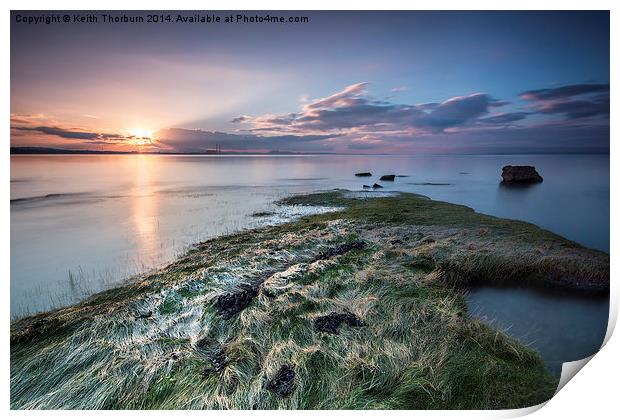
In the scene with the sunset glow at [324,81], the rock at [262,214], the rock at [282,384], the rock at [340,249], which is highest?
the sunset glow at [324,81]

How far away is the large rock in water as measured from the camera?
5.88 meters

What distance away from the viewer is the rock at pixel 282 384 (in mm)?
3184

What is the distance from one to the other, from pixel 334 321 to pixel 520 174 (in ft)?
16.0

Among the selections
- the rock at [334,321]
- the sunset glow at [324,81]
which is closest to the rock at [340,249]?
the rock at [334,321]

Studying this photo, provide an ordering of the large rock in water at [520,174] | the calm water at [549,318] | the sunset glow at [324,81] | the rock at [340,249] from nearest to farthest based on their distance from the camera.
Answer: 1. the calm water at [549,318]
2. the sunset glow at [324,81]
3. the rock at [340,249]
4. the large rock in water at [520,174]

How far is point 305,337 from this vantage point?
142 inches

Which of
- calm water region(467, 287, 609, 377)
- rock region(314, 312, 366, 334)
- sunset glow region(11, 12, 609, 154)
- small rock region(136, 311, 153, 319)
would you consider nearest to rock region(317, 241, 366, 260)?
rock region(314, 312, 366, 334)

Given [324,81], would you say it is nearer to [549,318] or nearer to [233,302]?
[233,302]

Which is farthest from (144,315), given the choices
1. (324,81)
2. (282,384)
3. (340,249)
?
(324,81)

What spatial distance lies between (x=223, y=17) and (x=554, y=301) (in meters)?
5.99

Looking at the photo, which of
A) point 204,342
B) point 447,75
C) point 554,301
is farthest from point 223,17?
point 554,301

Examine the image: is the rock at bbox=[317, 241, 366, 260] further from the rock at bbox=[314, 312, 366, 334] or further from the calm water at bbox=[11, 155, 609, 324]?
the calm water at bbox=[11, 155, 609, 324]

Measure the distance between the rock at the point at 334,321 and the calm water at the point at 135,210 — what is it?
144 inches

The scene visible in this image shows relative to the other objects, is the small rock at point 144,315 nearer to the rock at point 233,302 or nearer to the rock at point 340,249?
the rock at point 233,302
